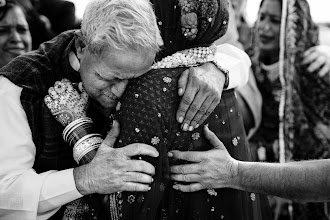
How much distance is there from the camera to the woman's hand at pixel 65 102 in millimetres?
1789

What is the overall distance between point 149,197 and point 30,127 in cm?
58

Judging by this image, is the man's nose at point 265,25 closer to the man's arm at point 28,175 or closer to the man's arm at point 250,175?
the man's arm at point 250,175

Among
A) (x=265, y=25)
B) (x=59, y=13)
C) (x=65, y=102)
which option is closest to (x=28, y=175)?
(x=65, y=102)

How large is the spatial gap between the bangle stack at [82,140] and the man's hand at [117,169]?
0.04m

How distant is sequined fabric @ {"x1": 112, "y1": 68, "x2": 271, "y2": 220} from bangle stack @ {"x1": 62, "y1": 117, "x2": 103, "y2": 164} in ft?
0.43

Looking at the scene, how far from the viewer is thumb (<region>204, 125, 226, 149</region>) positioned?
1.74m

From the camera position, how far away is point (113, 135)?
168 cm

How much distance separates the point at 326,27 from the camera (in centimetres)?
361

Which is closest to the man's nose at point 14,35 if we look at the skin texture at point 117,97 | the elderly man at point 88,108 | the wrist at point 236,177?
the elderly man at point 88,108

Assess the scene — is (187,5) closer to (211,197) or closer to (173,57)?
(173,57)

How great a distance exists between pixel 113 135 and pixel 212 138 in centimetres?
37

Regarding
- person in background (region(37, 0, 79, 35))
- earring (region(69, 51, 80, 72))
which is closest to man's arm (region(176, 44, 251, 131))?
earring (region(69, 51, 80, 72))

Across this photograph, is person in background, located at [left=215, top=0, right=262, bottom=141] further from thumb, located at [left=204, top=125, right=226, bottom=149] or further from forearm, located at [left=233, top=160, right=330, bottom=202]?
thumb, located at [left=204, top=125, right=226, bottom=149]

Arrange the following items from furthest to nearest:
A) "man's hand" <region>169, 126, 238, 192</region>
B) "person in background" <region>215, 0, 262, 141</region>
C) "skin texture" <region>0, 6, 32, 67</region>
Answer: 1. "person in background" <region>215, 0, 262, 141</region>
2. "skin texture" <region>0, 6, 32, 67</region>
3. "man's hand" <region>169, 126, 238, 192</region>
